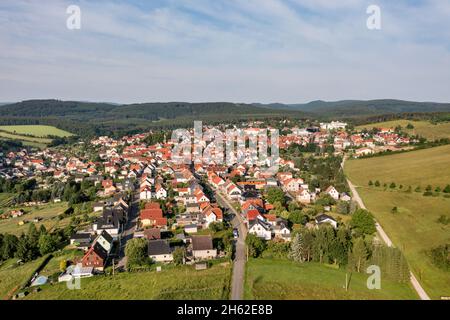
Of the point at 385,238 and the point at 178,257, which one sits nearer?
the point at 178,257

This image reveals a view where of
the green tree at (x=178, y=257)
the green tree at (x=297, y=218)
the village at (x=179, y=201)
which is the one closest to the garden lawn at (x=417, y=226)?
the village at (x=179, y=201)

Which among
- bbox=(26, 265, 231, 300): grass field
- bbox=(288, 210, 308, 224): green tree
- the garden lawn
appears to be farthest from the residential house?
the garden lawn

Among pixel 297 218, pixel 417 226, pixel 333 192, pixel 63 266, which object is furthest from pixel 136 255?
pixel 333 192

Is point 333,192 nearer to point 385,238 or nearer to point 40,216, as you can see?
point 385,238

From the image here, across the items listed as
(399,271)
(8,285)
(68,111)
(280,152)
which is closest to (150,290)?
(8,285)

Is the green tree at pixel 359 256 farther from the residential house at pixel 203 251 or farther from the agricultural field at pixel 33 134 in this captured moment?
the agricultural field at pixel 33 134

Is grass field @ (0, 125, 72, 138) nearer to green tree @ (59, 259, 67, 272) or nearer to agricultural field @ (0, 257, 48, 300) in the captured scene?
agricultural field @ (0, 257, 48, 300)
